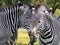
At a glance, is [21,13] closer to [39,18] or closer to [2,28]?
[2,28]

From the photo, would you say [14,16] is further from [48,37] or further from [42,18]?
[42,18]

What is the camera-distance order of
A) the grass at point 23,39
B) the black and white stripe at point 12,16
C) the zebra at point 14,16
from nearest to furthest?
1. the zebra at point 14,16
2. the black and white stripe at point 12,16
3. the grass at point 23,39

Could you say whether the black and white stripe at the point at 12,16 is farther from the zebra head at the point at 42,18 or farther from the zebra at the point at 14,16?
the zebra head at the point at 42,18

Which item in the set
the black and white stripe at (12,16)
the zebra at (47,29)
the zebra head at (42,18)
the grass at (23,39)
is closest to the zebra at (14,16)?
the black and white stripe at (12,16)

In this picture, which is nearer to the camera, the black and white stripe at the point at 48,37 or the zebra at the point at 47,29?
the zebra at the point at 47,29

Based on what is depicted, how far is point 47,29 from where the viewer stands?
8.99 meters

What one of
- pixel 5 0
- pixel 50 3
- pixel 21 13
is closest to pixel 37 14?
pixel 21 13

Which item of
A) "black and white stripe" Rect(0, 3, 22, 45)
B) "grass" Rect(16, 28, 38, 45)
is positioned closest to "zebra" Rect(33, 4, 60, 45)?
"black and white stripe" Rect(0, 3, 22, 45)

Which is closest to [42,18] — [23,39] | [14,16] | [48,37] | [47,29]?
[47,29]

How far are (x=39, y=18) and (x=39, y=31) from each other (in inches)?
16.0

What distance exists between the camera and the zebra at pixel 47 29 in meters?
8.61

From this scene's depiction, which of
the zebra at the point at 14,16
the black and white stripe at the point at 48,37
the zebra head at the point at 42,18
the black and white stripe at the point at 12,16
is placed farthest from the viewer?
the black and white stripe at the point at 12,16

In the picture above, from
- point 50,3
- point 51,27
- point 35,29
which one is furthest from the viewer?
point 50,3

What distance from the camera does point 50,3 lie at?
A: 2131 centimetres
